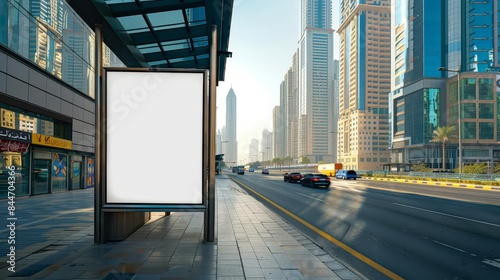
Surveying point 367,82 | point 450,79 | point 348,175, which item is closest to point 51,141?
point 348,175

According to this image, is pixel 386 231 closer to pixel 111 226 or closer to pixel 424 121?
pixel 111 226

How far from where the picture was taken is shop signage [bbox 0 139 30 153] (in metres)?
15.3

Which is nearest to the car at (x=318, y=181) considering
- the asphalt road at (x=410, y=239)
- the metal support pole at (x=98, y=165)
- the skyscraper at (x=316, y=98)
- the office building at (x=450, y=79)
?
the asphalt road at (x=410, y=239)

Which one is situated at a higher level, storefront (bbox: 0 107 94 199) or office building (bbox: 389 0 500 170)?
office building (bbox: 389 0 500 170)

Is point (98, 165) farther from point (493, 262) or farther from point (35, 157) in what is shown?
point (35, 157)

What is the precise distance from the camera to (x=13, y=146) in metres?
16.0

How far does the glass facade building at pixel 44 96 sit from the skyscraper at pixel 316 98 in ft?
518

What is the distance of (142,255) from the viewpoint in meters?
6.14

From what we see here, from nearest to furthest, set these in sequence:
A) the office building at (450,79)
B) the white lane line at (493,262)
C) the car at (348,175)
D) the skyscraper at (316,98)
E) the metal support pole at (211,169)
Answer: the white lane line at (493,262), the metal support pole at (211,169), the car at (348,175), the office building at (450,79), the skyscraper at (316,98)

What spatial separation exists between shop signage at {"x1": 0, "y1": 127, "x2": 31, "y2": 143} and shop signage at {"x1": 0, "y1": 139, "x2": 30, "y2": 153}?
0.58ft

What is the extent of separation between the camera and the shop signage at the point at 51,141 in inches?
713

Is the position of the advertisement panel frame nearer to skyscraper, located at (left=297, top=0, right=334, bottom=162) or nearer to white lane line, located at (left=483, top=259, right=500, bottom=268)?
white lane line, located at (left=483, top=259, right=500, bottom=268)

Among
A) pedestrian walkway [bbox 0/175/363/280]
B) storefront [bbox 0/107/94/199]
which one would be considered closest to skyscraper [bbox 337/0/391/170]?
storefront [bbox 0/107/94/199]

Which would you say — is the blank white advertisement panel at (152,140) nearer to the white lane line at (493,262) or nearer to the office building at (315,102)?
the white lane line at (493,262)
